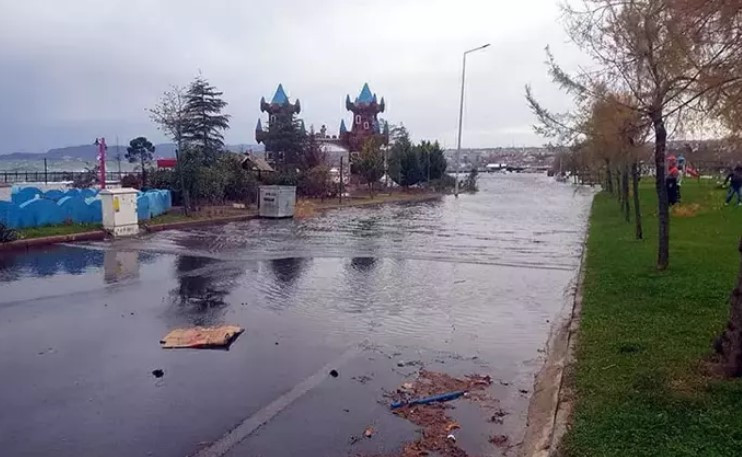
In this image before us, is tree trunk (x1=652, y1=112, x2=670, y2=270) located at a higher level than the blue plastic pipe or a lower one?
higher

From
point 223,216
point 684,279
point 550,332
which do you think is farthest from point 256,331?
point 223,216

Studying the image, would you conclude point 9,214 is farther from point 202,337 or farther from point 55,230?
point 202,337

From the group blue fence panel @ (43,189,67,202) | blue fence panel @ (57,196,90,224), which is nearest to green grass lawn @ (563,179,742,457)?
blue fence panel @ (57,196,90,224)

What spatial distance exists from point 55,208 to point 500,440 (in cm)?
1869

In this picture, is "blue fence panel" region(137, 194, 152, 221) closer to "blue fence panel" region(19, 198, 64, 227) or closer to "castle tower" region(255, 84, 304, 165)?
"blue fence panel" region(19, 198, 64, 227)

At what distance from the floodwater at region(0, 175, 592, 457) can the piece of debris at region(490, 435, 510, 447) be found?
0.06 m

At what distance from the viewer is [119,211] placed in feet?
67.9

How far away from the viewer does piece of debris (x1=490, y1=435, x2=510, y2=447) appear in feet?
18.0

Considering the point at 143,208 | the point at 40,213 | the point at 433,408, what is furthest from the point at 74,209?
the point at 433,408

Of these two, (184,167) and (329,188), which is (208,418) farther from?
(329,188)

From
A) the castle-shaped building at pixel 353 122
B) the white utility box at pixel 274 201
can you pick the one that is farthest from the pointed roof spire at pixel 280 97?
the white utility box at pixel 274 201

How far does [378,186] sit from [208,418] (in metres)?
49.3

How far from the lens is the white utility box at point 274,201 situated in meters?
28.3

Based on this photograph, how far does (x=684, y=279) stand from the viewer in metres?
10.9
